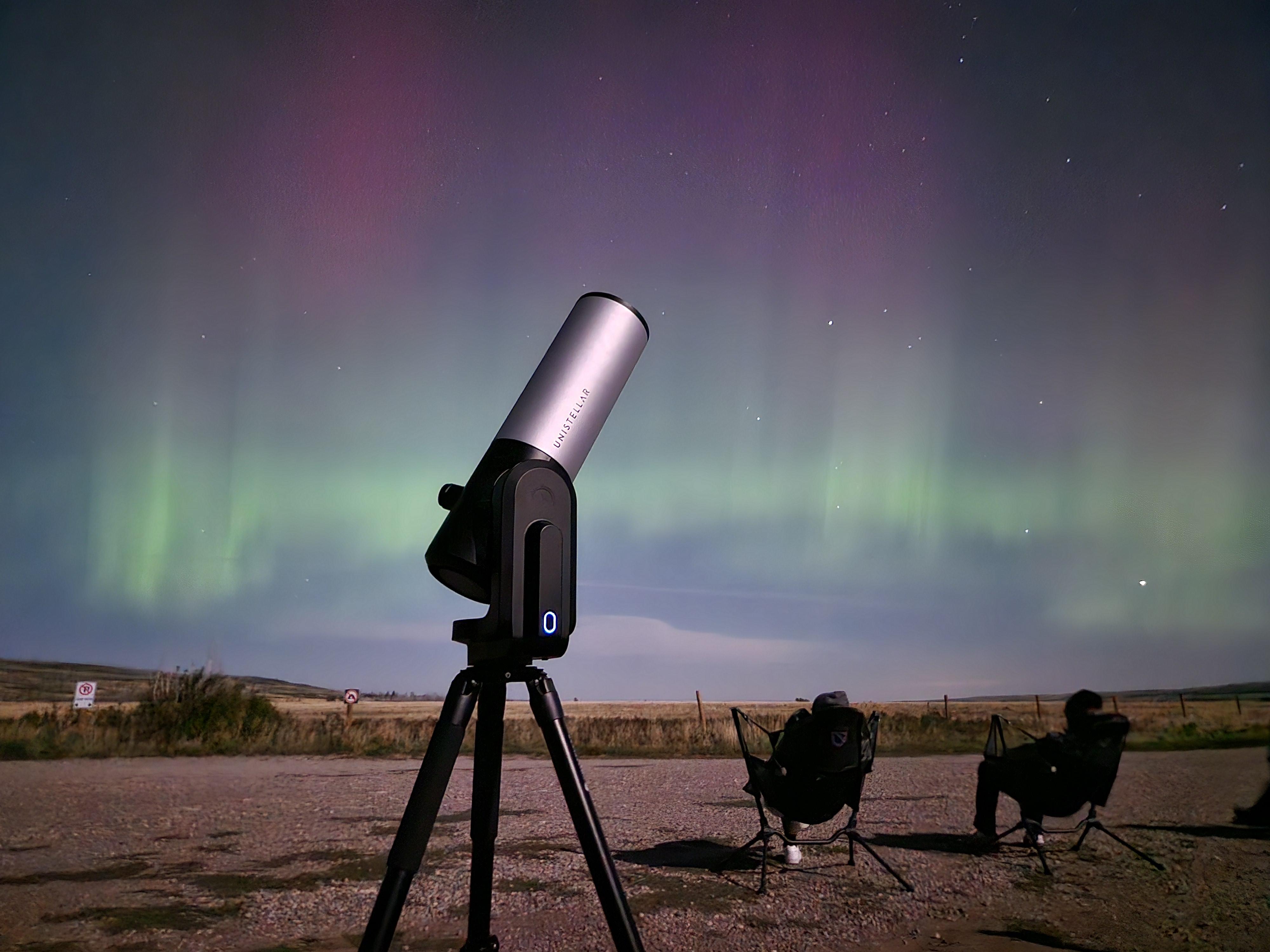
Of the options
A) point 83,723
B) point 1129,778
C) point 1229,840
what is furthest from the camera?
point 83,723

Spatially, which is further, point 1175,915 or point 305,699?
point 305,699

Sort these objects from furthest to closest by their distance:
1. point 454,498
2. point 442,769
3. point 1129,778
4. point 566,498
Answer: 1. point 1129,778
2. point 454,498
3. point 566,498
4. point 442,769

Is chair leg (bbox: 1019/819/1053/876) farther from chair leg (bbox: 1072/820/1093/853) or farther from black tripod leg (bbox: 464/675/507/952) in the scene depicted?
black tripod leg (bbox: 464/675/507/952)

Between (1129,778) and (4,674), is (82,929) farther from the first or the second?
(4,674)

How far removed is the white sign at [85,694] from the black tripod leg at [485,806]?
1108 cm

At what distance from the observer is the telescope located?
1802 millimetres

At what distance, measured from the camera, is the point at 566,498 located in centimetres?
209

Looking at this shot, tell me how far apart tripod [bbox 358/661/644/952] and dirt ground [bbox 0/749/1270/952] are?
1242mm

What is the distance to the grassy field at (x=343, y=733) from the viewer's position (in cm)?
1038

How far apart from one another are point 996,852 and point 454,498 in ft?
12.5

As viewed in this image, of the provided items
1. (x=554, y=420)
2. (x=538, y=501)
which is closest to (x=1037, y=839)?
(x=554, y=420)

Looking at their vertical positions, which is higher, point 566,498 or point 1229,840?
point 566,498

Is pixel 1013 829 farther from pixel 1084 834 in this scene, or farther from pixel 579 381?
Result: pixel 579 381

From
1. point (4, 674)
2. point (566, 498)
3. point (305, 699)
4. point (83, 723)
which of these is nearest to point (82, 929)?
point (566, 498)
